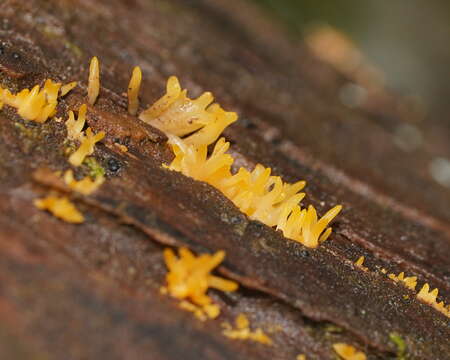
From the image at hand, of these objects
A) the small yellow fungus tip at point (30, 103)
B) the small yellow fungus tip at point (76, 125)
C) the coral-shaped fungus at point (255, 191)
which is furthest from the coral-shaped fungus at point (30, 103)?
the coral-shaped fungus at point (255, 191)

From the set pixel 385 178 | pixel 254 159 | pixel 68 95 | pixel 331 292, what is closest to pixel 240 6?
pixel 385 178

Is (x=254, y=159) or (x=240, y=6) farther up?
(x=240, y=6)

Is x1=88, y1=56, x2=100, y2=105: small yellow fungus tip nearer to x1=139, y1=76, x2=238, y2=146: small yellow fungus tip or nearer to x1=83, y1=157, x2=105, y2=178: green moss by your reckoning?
x1=139, y1=76, x2=238, y2=146: small yellow fungus tip

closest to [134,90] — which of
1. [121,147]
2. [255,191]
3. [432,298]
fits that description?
[121,147]

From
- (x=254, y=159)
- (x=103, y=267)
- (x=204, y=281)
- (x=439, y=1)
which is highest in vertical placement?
(x=439, y=1)

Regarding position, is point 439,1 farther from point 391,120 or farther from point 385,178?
point 385,178

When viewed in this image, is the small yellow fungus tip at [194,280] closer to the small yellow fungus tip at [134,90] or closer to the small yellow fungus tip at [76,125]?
the small yellow fungus tip at [76,125]
